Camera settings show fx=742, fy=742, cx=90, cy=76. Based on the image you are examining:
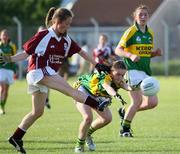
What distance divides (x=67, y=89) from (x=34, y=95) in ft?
1.92

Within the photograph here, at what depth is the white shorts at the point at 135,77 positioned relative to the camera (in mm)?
13250

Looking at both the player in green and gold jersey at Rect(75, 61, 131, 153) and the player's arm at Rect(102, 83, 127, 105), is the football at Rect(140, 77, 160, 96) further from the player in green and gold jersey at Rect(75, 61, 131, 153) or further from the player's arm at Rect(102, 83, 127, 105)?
the player's arm at Rect(102, 83, 127, 105)

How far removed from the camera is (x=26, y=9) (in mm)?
65000

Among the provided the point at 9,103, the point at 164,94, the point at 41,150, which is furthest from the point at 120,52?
the point at 164,94

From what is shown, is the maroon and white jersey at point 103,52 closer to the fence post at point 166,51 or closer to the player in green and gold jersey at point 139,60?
the player in green and gold jersey at point 139,60

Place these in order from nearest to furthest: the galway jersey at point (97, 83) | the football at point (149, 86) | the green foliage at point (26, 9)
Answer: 1. the galway jersey at point (97, 83)
2. the football at point (149, 86)
3. the green foliage at point (26, 9)

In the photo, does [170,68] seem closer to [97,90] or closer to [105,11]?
[105,11]

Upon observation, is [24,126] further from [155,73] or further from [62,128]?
[155,73]

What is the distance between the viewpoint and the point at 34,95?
10.7m

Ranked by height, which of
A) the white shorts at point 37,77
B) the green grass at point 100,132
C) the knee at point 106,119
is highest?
the white shorts at point 37,77

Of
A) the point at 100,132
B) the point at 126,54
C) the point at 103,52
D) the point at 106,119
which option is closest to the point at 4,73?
the point at 103,52

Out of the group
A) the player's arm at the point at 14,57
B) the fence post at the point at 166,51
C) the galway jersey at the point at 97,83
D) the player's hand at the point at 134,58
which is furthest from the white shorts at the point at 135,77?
the fence post at the point at 166,51

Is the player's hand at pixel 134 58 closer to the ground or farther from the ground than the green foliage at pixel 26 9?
closer to the ground

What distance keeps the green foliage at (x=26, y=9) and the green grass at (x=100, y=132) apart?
42056 millimetres
